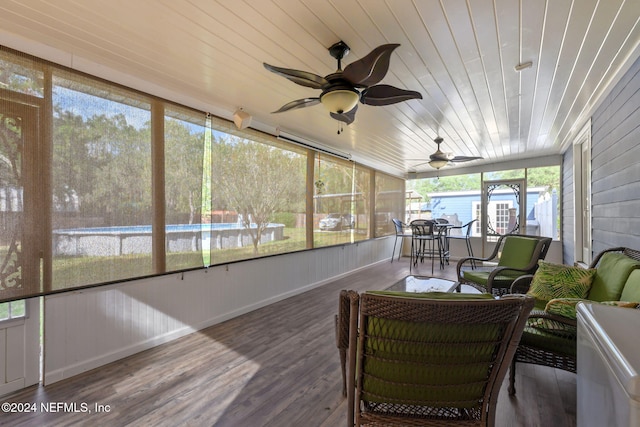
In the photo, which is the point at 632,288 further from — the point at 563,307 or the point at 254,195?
the point at 254,195

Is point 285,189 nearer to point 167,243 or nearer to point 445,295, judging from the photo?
point 167,243

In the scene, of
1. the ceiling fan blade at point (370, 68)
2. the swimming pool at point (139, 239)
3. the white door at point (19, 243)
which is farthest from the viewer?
the swimming pool at point (139, 239)

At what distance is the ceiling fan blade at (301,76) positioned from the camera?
5.70 feet

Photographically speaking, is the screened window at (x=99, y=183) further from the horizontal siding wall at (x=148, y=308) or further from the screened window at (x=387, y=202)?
the screened window at (x=387, y=202)

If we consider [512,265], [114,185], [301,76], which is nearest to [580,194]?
[512,265]

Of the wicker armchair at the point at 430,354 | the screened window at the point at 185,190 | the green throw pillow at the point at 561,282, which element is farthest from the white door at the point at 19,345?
the green throw pillow at the point at 561,282

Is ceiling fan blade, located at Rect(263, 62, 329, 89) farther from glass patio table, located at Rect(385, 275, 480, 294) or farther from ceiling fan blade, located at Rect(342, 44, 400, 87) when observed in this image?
glass patio table, located at Rect(385, 275, 480, 294)

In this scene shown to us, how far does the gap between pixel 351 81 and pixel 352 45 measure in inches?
15.0

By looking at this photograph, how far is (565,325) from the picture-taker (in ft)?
5.57

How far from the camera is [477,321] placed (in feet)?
3.26

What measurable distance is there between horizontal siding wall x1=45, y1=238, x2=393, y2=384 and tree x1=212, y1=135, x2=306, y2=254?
0.55m

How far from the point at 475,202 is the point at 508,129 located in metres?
3.49

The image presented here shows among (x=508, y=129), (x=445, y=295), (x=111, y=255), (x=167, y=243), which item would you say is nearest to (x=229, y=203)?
(x=167, y=243)

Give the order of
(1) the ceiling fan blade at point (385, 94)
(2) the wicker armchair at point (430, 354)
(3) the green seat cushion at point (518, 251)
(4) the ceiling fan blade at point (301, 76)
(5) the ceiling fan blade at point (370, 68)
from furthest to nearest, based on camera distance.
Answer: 1. (3) the green seat cushion at point (518, 251)
2. (1) the ceiling fan blade at point (385, 94)
3. (4) the ceiling fan blade at point (301, 76)
4. (5) the ceiling fan blade at point (370, 68)
5. (2) the wicker armchair at point (430, 354)
